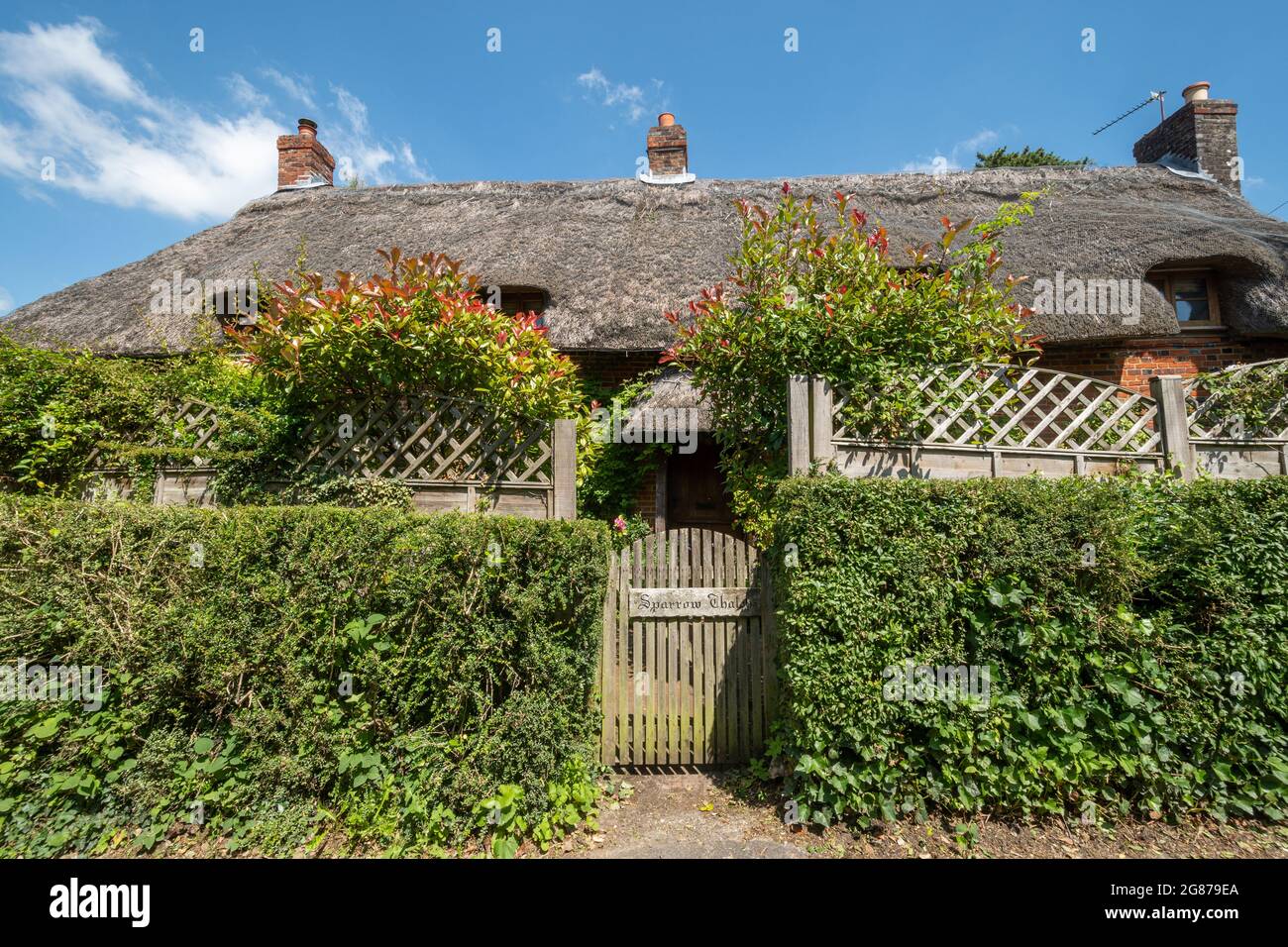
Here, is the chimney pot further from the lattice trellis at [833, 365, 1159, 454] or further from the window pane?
the lattice trellis at [833, 365, 1159, 454]

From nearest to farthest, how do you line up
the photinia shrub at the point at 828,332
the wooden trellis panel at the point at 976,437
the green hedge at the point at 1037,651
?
the green hedge at the point at 1037,651, the wooden trellis panel at the point at 976,437, the photinia shrub at the point at 828,332

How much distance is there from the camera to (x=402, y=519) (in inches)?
130

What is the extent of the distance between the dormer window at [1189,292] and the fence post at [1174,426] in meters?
4.13

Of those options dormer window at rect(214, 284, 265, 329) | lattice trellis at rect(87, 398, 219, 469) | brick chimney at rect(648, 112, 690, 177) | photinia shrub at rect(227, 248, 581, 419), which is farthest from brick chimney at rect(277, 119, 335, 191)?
photinia shrub at rect(227, 248, 581, 419)

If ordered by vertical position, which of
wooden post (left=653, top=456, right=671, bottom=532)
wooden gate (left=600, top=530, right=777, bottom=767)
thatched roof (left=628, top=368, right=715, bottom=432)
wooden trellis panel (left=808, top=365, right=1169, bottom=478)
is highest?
thatched roof (left=628, top=368, right=715, bottom=432)

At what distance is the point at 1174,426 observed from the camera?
445 cm

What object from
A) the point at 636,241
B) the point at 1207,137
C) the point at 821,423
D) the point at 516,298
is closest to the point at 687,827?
the point at 821,423

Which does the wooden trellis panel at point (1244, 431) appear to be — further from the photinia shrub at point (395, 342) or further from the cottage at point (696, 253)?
the photinia shrub at point (395, 342)

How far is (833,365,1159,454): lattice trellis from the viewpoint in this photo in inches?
174

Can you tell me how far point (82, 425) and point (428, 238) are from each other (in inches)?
215

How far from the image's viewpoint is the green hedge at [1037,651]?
3.21 meters

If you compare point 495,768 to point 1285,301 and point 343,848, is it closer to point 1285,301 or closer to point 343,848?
point 343,848

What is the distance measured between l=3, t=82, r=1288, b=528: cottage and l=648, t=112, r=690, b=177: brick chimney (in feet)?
0.10

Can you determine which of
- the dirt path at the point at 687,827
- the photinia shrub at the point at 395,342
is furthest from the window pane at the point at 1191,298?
the dirt path at the point at 687,827
